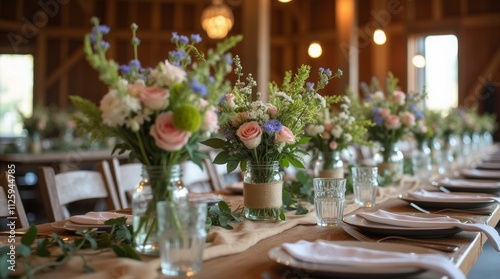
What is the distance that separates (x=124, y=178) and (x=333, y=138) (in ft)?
3.09

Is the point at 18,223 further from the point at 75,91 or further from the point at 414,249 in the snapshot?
the point at 75,91

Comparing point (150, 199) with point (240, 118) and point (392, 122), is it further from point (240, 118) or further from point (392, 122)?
point (392, 122)

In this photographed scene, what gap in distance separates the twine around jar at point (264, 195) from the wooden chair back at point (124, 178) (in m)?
0.74

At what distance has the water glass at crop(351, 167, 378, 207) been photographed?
2057mm

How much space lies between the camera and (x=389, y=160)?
3080mm

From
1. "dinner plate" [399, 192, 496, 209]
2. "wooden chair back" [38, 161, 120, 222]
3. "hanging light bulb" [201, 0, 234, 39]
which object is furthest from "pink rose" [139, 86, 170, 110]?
"hanging light bulb" [201, 0, 234, 39]

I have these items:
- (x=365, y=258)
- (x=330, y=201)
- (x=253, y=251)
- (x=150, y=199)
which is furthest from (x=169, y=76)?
(x=330, y=201)

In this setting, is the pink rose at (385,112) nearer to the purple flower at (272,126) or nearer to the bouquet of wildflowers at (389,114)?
the bouquet of wildflowers at (389,114)

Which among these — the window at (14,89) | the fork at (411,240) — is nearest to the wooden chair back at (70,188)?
the fork at (411,240)

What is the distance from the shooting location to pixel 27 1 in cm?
1227

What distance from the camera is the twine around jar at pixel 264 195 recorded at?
1.73m

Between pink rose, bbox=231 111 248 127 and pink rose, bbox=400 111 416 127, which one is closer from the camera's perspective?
pink rose, bbox=231 111 248 127

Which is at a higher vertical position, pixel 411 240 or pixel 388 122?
pixel 388 122

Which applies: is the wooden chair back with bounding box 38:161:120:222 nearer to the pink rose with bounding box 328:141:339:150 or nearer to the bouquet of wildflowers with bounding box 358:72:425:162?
the pink rose with bounding box 328:141:339:150
